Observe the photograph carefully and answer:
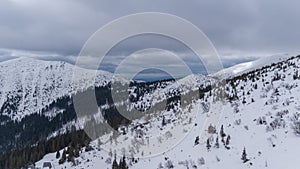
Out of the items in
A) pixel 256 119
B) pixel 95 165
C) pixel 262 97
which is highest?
pixel 262 97

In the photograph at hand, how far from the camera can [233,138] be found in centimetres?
1507

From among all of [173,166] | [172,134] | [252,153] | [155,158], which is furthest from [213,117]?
[252,153]

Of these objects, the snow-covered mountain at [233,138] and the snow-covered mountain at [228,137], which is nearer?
the snow-covered mountain at [233,138]

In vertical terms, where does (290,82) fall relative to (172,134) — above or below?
above

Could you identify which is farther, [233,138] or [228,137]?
[233,138]

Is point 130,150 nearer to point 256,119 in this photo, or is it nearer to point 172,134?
point 172,134

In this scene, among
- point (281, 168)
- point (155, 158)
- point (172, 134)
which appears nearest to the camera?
point (281, 168)

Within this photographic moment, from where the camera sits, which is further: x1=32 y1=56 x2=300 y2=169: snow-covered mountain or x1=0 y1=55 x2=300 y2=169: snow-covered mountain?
x1=0 y1=55 x2=300 y2=169: snow-covered mountain

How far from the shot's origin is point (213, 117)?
20.5m

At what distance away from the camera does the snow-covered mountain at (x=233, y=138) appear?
12406 millimetres

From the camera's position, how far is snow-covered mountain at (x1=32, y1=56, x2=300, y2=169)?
12.4 meters

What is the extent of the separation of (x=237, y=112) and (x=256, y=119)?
2.99 m

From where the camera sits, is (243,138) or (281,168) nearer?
(281,168)

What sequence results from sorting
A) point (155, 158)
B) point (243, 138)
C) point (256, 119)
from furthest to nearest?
point (155, 158) → point (256, 119) → point (243, 138)
